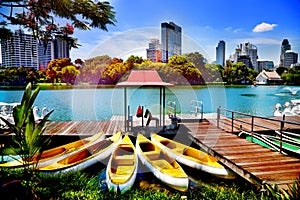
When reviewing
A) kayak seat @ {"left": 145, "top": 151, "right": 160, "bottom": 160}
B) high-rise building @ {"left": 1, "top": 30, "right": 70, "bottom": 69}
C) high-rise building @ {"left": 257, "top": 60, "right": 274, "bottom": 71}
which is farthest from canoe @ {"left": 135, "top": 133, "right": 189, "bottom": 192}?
high-rise building @ {"left": 257, "top": 60, "right": 274, "bottom": 71}

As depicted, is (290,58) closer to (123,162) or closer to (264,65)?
(264,65)

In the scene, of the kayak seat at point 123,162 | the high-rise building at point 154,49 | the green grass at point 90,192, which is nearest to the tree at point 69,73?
the high-rise building at point 154,49

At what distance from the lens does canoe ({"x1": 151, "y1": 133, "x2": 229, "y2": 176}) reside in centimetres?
475

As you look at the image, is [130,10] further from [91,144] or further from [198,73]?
[198,73]

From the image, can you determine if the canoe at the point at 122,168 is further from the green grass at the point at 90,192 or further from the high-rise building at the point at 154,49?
the high-rise building at the point at 154,49

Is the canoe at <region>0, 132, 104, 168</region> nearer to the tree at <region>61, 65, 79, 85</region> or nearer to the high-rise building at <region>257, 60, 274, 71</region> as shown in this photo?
the tree at <region>61, 65, 79, 85</region>

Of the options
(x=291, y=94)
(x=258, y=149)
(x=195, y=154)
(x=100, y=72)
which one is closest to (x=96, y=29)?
(x=195, y=154)

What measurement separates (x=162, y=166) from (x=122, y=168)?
90 cm

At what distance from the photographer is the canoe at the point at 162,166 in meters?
4.13

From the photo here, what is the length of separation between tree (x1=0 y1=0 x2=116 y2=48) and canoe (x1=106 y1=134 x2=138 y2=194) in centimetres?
273

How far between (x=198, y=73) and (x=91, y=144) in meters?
18.0

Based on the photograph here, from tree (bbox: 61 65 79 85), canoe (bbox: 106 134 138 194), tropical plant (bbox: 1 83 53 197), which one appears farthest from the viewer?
tree (bbox: 61 65 79 85)

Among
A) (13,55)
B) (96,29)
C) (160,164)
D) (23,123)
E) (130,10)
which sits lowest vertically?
(160,164)

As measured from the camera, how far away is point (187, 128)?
7.49 meters
